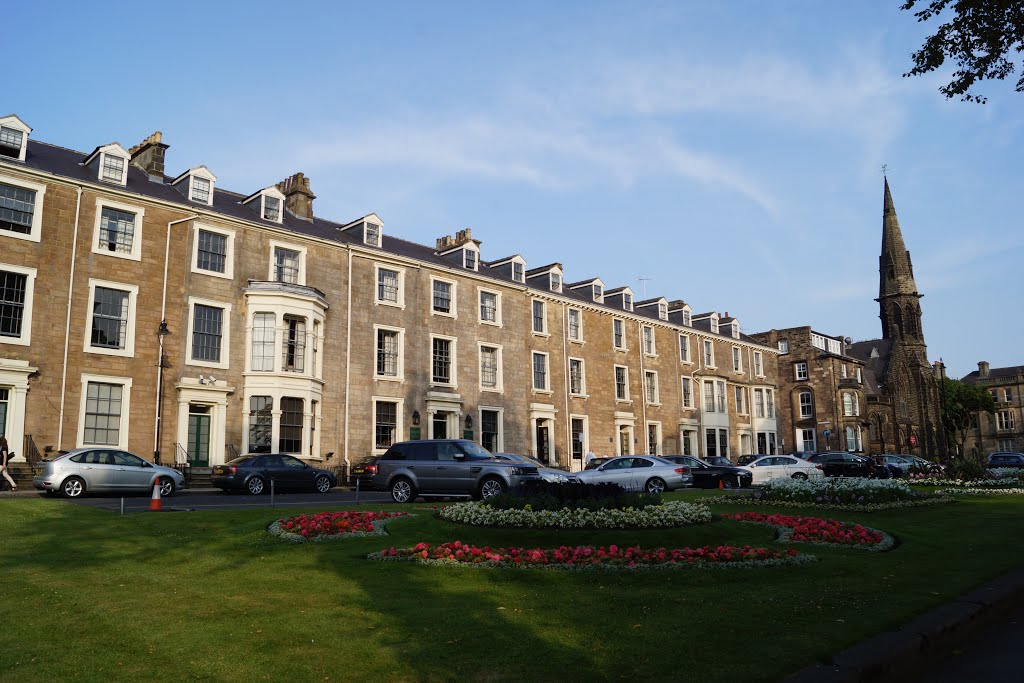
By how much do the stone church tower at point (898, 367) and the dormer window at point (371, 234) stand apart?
53.3 m

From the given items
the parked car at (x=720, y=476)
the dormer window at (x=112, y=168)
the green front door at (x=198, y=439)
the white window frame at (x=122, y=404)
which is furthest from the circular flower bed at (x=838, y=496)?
the dormer window at (x=112, y=168)

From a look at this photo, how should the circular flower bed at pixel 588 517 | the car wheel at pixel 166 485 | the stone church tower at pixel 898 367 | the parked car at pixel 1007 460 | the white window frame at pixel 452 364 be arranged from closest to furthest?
the circular flower bed at pixel 588 517, the car wheel at pixel 166 485, the white window frame at pixel 452 364, the parked car at pixel 1007 460, the stone church tower at pixel 898 367

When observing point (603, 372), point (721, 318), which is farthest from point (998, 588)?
point (721, 318)

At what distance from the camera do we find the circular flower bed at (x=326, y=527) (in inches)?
482

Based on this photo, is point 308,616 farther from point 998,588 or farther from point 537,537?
point 998,588

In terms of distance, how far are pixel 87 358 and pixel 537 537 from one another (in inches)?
879

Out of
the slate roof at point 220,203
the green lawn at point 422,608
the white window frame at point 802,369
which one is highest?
the slate roof at point 220,203

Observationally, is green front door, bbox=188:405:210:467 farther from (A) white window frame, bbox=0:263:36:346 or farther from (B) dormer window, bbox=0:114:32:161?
(B) dormer window, bbox=0:114:32:161

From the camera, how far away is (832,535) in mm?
12578

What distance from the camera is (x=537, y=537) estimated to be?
11.3 metres

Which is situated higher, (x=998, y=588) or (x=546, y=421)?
(x=546, y=421)

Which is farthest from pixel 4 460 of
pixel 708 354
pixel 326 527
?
pixel 708 354

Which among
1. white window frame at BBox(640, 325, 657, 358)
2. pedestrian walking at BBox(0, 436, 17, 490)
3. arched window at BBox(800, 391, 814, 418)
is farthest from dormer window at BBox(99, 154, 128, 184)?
arched window at BBox(800, 391, 814, 418)

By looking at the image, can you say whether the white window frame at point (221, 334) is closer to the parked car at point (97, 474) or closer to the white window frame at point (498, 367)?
the parked car at point (97, 474)
